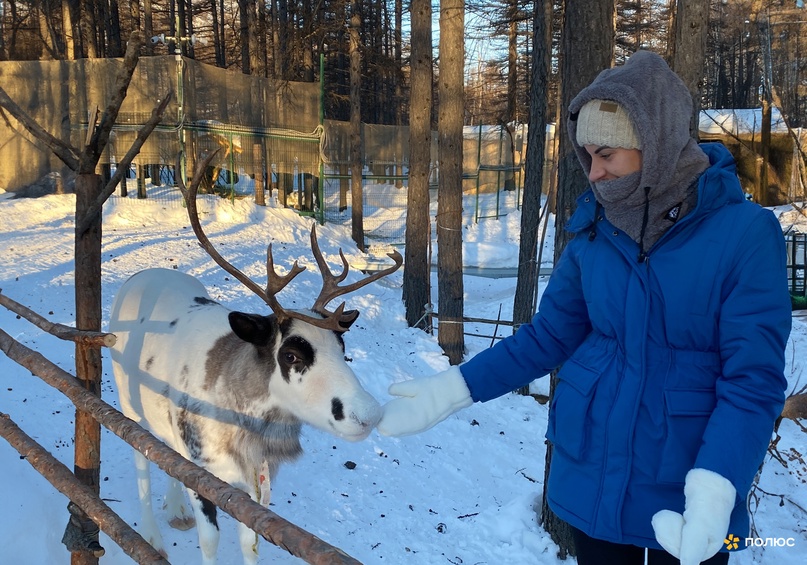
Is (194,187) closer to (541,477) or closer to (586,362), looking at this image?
(586,362)

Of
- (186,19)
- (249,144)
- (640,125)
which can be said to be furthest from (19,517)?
(186,19)

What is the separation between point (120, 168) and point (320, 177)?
13.8 metres

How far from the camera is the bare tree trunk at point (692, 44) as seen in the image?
446 cm

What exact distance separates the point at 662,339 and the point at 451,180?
741cm

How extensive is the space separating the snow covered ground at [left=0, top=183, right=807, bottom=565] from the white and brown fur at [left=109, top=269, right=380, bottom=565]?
0.66 metres

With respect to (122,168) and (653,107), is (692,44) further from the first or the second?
(122,168)

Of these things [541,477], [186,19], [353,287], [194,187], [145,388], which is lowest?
[541,477]

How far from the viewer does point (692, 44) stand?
4500 millimetres

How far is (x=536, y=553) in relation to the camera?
14.6 ft

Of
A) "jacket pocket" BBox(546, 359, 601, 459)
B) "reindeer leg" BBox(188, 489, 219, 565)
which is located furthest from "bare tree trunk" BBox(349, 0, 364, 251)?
"jacket pocket" BBox(546, 359, 601, 459)

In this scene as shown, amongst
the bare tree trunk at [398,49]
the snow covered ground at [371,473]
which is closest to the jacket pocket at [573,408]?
the snow covered ground at [371,473]

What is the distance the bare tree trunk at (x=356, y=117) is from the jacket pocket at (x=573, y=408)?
14848 millimetres

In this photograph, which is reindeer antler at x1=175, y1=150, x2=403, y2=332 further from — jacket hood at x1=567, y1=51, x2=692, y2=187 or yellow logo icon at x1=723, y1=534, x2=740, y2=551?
yellow logo icon at x1=723, y1=534, x2=740, y2=551

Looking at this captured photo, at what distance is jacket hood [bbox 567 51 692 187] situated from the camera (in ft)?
6.09
